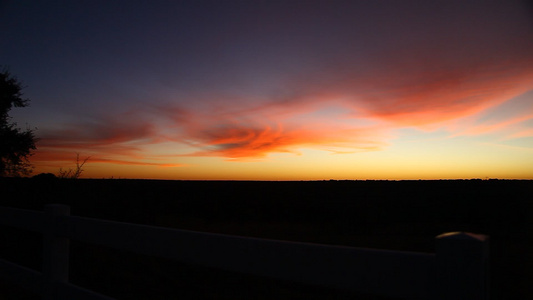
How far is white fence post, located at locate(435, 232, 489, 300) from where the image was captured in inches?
46.7

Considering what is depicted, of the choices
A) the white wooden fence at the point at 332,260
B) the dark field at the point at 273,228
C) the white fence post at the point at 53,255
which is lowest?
the dark field at the point at 273,228

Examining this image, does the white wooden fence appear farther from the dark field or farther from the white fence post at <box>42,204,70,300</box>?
the dark field

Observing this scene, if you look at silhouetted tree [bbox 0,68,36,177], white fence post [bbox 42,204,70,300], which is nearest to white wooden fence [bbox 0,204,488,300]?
white fence post [bbox 42,204,70,300]

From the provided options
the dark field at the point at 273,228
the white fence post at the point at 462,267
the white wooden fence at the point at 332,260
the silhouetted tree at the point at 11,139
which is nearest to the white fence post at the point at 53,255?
the white wooden fence at the point at 332,260

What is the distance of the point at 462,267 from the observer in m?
1.21

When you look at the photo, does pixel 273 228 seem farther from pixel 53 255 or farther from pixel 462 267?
pixel 462 267

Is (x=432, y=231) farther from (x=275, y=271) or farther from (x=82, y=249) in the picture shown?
(x=275, y=271)

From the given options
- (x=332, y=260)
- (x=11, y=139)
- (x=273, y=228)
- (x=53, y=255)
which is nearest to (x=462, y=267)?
(x=332, y=260)

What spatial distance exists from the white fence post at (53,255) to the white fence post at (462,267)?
125 inches

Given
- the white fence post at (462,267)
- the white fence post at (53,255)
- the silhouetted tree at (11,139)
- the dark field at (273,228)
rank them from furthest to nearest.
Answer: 1. the silhouetted tree at (11,139)
2. the dark field at (273,228)
3. the white fence post at (53,255)
4. the white fence post at (462,267)

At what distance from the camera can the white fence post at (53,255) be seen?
3057mm

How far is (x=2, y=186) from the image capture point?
15.3 metres

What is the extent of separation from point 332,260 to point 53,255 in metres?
2.80

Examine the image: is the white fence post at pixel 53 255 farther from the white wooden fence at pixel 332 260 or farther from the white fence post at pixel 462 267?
the white fence post at pixel 462 267
